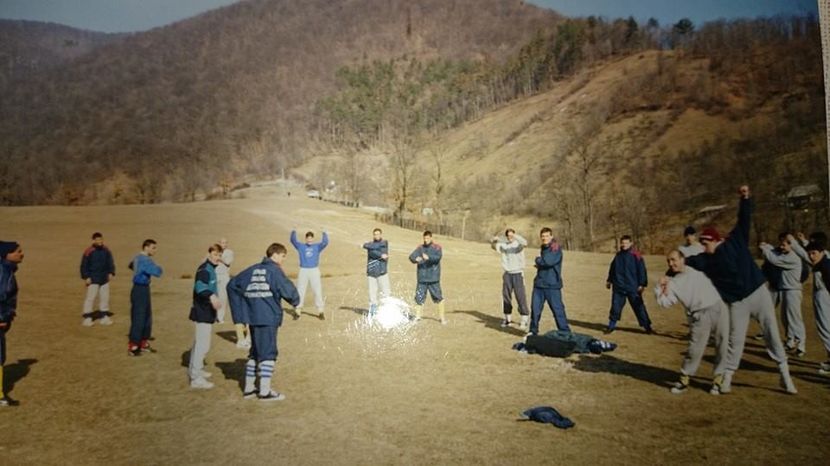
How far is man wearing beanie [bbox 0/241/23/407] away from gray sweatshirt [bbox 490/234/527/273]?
191 inches

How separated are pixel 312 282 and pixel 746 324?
13.5 feet

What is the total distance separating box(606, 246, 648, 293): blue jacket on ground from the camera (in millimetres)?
6629

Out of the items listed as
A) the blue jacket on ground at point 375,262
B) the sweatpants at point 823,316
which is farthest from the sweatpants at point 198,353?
the sweatpants at point 823,316

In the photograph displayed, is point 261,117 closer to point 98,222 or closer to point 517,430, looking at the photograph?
point 98,222

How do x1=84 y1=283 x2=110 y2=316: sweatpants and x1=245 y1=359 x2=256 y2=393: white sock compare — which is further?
x1=84 y1=283 x2=110 y2=316: sweatpants

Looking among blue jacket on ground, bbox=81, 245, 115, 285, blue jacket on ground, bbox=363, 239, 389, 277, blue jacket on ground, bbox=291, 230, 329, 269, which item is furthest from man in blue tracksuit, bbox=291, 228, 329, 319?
blue jacket on ground, bbox=81, 245, 115, 285

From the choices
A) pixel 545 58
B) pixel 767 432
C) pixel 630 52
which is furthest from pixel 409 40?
pixel 767 432

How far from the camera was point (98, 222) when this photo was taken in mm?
5289

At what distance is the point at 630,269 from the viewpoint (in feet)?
21.7

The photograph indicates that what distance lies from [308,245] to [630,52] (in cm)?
488

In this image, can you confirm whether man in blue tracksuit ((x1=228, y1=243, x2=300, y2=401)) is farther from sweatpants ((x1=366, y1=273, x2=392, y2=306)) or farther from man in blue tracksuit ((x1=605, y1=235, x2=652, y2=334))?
man in blue tracksuit ((x1=605, y1=235, x2=652, y2=334))

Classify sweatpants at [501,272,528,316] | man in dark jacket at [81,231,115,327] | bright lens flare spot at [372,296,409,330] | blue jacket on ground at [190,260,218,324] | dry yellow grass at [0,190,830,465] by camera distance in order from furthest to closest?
sweatpants at [501,272,528,316] → bright lens flare spot at [372,296,409,330] → man in dark jacket at [81,231,115,327] → blue jacket on ground at [190,260,218,324] → dry yellow grass at [0,190,830,465]

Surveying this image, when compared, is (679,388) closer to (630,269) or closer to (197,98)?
(630,269)

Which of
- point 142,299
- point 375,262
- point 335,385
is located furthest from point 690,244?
point 142,299
